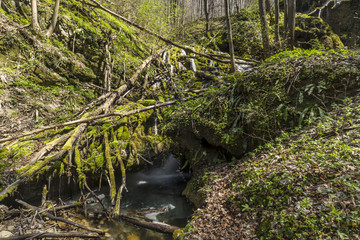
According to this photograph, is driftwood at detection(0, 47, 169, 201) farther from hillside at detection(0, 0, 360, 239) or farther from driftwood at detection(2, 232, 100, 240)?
driftwood at detection(2, 232, 100, 240)

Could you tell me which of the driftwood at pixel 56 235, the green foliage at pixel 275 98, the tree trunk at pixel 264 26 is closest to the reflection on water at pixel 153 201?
the driftwood at pixel 56 235

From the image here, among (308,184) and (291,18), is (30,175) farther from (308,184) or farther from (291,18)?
(291,18)

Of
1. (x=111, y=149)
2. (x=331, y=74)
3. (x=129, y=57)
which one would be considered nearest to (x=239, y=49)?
(x=129, y=57)

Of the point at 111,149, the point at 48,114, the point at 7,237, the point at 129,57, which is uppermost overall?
the point at 129,57

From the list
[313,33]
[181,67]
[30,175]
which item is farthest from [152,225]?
[313,33]

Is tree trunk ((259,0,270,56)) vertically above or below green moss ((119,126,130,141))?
above

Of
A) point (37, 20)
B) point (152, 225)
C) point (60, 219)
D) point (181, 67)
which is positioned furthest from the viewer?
point (181, 67)

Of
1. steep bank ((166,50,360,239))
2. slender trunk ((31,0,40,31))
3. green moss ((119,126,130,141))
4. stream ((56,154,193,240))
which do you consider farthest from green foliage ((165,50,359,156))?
slender trunk ((31,0,40,31))

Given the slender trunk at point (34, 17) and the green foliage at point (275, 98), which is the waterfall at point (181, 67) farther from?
the slender trunk at point (34, 17)

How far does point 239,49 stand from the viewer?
45.8 feet

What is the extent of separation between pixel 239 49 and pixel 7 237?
15250mm

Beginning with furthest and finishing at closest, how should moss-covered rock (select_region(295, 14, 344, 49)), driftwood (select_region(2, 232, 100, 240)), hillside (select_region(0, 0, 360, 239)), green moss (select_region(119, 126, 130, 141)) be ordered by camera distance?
moss-covered rock (select_region(295, 14, 344, 49)), green moss (select_region(119, 126, 130, 141)), driftwood (select_region(2, 232, 100, 240)), hillside (select_region(0, 0, 360, 239))

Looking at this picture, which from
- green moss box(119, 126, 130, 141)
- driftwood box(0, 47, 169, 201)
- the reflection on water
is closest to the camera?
driftwood box(0, 47, 169, 201)

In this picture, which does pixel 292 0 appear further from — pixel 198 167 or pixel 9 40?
pixel 9 40
